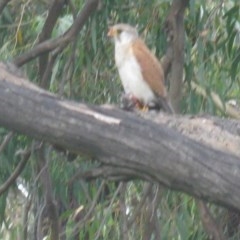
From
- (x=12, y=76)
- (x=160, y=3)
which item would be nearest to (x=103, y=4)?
(x=160, y=3)

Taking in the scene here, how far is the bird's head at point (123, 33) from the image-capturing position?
4.72 m

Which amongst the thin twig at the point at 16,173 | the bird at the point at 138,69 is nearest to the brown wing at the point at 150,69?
the bird at the point at 138,69

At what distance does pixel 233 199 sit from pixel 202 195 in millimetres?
91

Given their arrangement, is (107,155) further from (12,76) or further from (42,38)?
(42,38)

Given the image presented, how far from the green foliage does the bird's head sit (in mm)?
146

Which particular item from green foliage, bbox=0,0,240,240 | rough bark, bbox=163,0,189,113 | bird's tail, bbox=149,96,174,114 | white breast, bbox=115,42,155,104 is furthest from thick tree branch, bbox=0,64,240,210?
green foliage, bbox=0,0,240,240

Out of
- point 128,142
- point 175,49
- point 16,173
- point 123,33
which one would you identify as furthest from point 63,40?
point 128,142

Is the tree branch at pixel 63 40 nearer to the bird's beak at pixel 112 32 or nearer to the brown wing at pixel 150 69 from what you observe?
the bird's beak at pixel 112 32

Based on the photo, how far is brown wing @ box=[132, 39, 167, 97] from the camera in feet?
14.9

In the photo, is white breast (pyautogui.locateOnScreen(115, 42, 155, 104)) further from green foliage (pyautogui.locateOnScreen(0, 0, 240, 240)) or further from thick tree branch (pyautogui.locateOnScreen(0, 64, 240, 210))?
thick tree branch (pyautogui.locateOnScreen(0, 64, 240, 210))

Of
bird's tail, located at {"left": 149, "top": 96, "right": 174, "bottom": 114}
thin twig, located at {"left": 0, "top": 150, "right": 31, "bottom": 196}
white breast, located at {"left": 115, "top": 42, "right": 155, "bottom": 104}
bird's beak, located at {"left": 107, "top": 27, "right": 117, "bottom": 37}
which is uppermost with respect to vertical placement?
bird's beak, located at {"left": 107, "top": 27, "right": 117, "bottom": 37}

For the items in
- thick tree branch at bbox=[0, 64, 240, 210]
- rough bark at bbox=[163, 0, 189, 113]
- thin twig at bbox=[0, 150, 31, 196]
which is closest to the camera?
thick tree branch at bbox=[0, 64, 240, 210]

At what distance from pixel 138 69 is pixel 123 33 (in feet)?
0.52

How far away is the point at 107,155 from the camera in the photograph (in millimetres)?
3279
